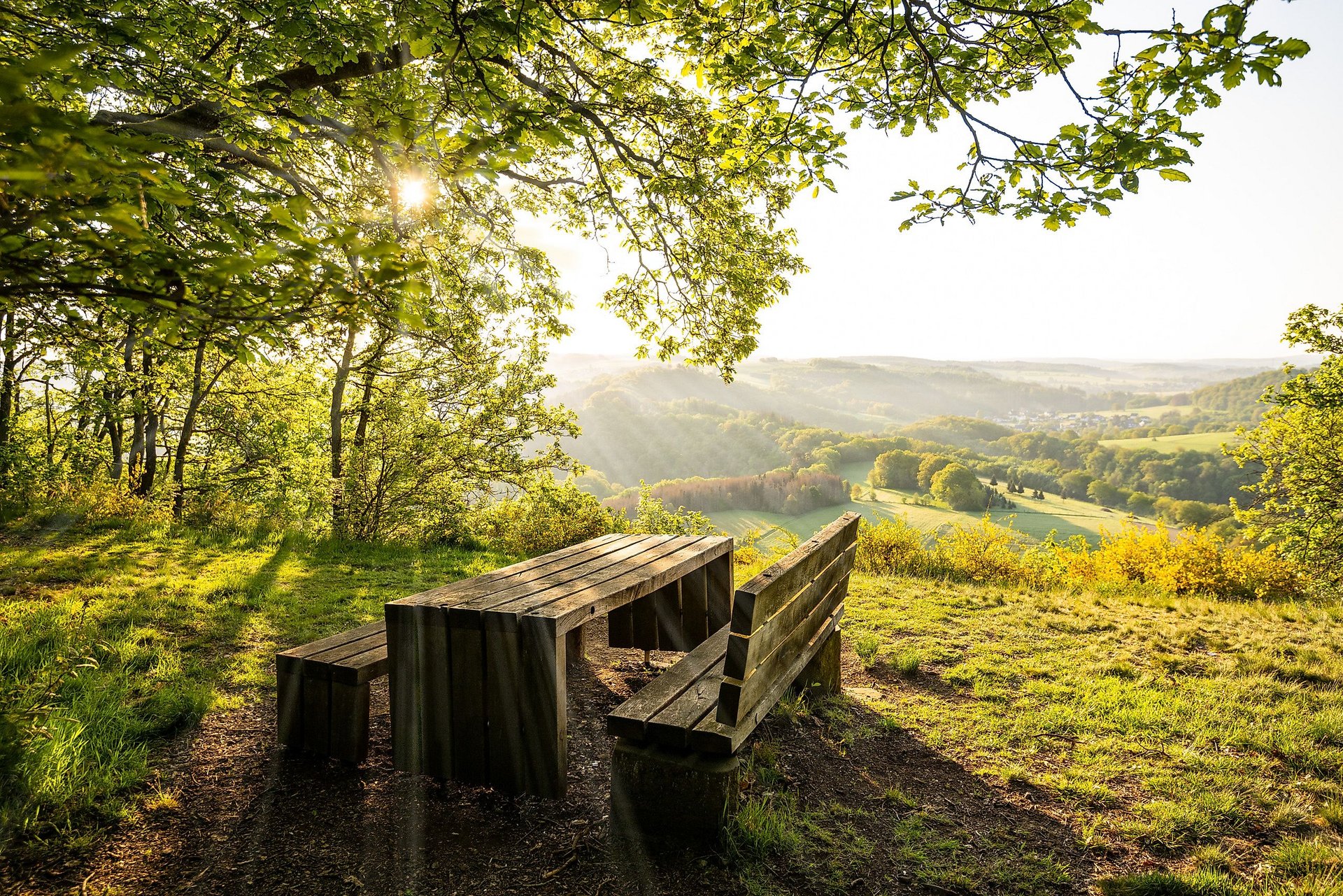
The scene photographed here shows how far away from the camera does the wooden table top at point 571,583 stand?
2779 mm

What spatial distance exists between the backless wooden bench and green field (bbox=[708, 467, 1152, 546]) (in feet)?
160

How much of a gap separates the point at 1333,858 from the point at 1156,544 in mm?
12452

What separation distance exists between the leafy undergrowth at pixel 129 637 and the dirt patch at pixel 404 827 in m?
0.20

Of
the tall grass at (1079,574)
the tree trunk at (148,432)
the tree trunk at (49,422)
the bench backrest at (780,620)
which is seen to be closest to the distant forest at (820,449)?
the tree trunk at (49,422)

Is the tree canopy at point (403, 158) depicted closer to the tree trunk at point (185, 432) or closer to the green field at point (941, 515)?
the tree trunk at point (185, 432)

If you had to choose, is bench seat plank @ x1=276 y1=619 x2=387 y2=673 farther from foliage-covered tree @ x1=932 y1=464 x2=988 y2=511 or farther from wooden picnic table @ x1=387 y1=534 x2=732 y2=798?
foliage-covered tree @ x1=932 y1=464 x2=988 y2=511

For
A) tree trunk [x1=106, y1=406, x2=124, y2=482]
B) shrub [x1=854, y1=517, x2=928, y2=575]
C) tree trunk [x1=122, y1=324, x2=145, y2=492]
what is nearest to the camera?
tree trunk [x1=122, y1=324, x2=145, y2=492]

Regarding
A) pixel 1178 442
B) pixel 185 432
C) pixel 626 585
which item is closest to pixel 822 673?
pixel 626 585

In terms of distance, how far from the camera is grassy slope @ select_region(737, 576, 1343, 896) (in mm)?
2545

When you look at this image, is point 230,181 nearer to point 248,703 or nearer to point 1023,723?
point 248,703

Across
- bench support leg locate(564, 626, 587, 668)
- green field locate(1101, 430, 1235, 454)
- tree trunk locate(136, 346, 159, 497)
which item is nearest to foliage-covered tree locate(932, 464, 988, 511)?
green field locate(1101, 430, 1235, 454)

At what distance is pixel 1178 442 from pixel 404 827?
112 m

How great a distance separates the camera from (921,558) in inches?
446

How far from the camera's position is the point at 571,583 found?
3295mm
